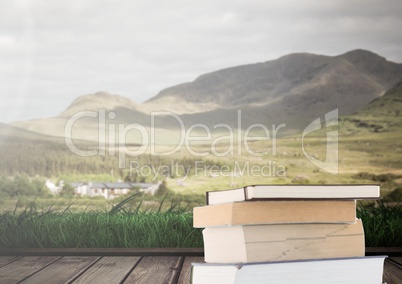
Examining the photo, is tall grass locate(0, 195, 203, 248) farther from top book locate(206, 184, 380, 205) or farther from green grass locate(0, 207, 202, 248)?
top book locate(206, 184, 380, 205)

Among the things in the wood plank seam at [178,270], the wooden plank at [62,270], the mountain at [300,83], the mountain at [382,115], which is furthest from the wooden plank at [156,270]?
the mountain at [382,115]

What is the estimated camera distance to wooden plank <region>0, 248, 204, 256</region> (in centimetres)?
269

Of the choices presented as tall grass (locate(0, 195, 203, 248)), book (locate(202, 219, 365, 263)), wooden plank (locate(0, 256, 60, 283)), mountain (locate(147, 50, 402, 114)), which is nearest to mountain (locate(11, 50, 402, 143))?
mountain (locate(147, 50, 402, 114))

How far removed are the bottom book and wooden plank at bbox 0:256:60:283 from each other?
1.00 m

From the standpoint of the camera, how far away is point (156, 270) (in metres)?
2.22

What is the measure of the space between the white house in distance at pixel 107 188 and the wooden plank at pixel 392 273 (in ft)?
4.94

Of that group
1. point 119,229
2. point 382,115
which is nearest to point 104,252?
point 119,229

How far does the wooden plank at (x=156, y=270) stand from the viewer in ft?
6.52

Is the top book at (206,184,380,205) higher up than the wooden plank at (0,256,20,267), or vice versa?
the top book at (206,184,380,205)

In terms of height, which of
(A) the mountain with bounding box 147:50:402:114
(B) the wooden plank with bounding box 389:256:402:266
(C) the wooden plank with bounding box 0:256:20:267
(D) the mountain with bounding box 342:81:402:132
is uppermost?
(A) the mountain with bounding box 147:50:402:114

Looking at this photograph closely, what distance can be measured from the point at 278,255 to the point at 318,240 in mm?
122

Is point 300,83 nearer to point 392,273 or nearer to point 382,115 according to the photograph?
point 382,115

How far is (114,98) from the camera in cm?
355

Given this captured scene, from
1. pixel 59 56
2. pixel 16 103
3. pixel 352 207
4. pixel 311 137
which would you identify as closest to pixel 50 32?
pixel 59 56
